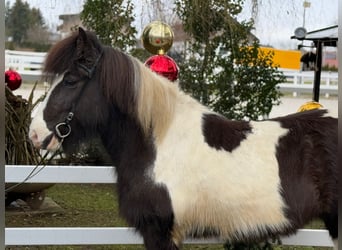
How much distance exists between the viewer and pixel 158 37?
4070mm

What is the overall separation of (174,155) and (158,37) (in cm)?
142

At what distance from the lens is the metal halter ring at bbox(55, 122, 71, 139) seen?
9.47ft

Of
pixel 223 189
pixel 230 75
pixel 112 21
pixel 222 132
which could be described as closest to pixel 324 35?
pixel 230 75

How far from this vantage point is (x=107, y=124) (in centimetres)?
301

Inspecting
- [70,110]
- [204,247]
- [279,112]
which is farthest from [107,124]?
[279,112]

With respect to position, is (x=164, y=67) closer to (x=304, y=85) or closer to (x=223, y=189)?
(x=223, y=189)

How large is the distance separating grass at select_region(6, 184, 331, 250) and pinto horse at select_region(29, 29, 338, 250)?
2024 millimetres

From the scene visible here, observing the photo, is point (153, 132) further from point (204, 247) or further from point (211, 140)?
point (204, 247)

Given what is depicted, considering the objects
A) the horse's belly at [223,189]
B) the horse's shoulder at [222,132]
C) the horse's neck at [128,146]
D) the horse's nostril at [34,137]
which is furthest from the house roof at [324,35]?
the horse's nostril at [34,137]

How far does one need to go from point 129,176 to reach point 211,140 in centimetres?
50

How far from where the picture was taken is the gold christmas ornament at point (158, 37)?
13.3 feet

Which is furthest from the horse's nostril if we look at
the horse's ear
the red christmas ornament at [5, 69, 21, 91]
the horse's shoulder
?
the red christmas ornament at [5, 69, 21, 91]

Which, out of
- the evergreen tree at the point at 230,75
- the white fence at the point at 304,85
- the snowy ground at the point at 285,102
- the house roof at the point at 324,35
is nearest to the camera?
the evergreen tree at the point at 230,75

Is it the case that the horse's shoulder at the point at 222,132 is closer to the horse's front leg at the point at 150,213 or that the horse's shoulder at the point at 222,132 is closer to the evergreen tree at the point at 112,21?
the horse's front leg at the point at 150,213
